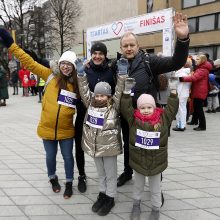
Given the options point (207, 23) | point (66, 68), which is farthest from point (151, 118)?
point (207, 23)

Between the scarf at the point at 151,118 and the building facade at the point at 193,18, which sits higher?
the building facade at the point at 193,18

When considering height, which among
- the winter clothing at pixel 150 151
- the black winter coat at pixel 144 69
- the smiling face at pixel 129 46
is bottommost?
the winter clothing at pixel 150 151

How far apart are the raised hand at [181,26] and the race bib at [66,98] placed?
4.61 feet

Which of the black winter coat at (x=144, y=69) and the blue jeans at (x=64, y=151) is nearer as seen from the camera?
the black winter coat at (x=144, y=69)

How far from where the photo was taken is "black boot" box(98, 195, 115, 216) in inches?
138

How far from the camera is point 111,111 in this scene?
3.50 meters

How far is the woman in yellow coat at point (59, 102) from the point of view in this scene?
3832mm

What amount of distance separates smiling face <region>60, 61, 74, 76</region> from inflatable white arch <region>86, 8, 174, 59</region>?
307 inches

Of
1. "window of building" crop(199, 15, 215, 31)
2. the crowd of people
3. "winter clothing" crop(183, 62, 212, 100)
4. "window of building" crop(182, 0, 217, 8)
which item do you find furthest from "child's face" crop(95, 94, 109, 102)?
"window of building" crop(182, 0, 217, 8)

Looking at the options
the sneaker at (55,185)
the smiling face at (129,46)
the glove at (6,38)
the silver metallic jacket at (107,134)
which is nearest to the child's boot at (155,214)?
the silver metallic jacket at (107,134)

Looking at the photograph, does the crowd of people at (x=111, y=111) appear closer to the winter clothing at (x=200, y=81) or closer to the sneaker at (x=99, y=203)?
the sneaker at (x=99, y=203)

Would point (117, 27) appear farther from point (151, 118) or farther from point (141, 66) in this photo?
point (151, 118)

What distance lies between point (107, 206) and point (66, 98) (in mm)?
1305

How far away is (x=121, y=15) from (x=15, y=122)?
1472 inches
